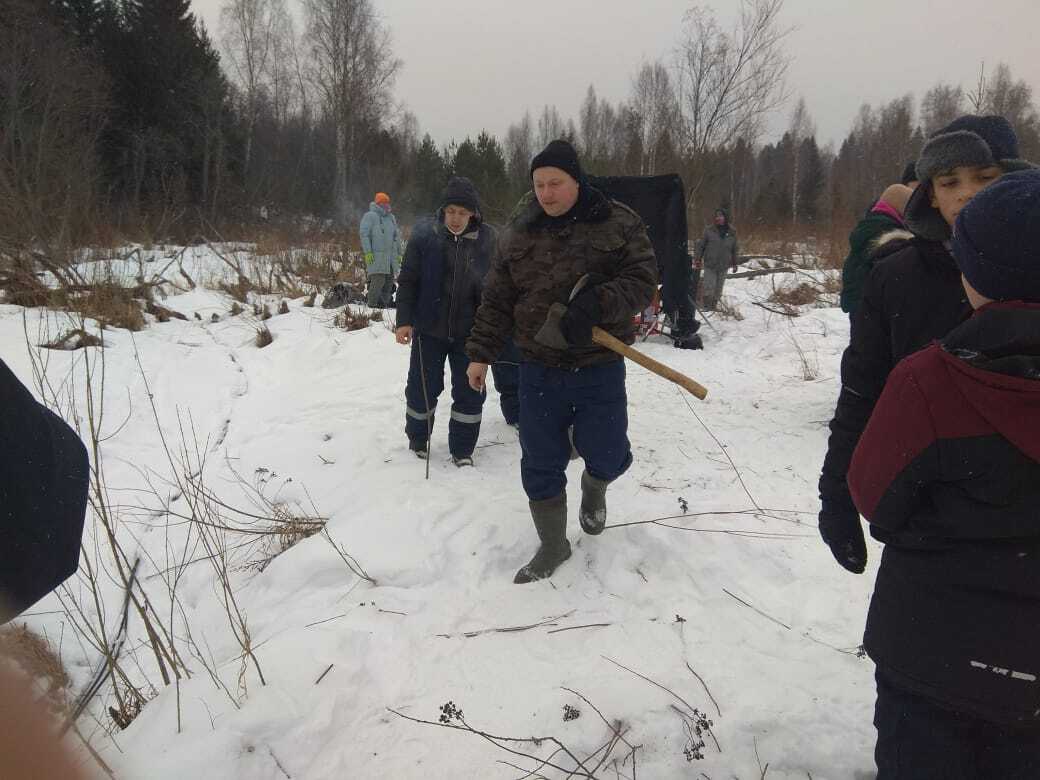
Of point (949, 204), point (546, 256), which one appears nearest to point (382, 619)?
point (546, 256)

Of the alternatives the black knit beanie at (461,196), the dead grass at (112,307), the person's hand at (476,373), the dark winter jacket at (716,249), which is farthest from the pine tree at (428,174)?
the person's hand at (476,373)

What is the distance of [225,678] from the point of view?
195 centimetres

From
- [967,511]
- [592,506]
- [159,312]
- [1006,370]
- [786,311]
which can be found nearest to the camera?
[1006,370]

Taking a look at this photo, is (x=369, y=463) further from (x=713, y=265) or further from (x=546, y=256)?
(x=713, y=265)

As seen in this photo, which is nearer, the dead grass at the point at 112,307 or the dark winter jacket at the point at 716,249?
the dead grass at the point at 112,307

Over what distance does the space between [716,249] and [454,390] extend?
6.89 m

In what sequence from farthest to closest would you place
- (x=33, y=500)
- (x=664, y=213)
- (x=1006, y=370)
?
(x=664, y=213) → (x=1006, y=370) → (x=33, y=500)

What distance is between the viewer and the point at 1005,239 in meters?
0.96

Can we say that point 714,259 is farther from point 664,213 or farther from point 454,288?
point 454,288

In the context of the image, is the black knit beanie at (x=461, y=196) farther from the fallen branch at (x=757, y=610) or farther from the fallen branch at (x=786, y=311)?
the fallen branch at (x=786, y=311)

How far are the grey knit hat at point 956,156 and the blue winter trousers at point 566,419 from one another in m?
1.11

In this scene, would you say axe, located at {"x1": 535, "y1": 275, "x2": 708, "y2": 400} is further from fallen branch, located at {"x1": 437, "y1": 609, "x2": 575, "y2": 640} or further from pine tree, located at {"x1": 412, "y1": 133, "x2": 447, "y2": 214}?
pine tree, located at {"x1": 412, "y1": 133, "x2": 447, "y2": 214}

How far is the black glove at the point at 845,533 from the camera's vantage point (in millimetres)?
1522

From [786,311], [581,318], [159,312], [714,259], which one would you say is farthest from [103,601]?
[714,259]
